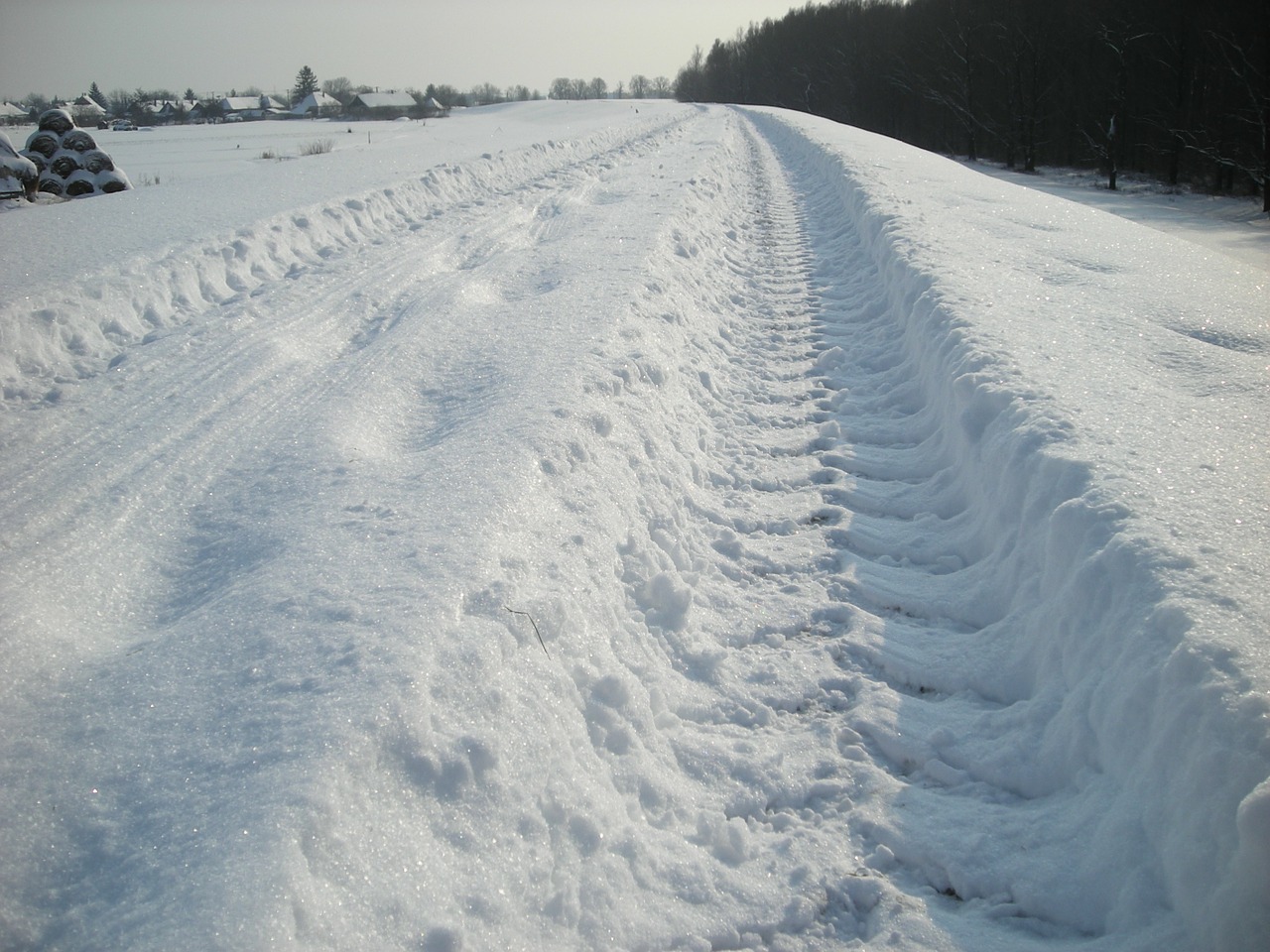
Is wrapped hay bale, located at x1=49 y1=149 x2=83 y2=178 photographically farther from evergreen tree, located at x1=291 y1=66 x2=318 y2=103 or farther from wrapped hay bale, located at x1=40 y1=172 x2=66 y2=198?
evergreen tree, located at x1=291 y1=66 x2=318 y2=103

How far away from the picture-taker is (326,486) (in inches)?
152

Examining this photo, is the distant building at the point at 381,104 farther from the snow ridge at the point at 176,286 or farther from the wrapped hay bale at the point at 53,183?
the snow ridge at the point at 176,286

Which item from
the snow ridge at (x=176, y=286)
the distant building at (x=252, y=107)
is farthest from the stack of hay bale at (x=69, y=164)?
the distant building at (x=252, y=107)

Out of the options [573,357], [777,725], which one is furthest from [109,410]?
[777,725]

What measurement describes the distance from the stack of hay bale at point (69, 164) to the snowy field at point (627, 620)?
8.64 meters

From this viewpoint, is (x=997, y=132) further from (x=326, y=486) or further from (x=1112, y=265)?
(x=326, y=486)

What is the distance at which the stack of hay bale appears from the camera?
1335 cm

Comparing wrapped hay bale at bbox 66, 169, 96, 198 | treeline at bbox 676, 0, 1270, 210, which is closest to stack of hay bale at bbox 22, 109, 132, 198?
wrapped hay bale at bbox 66, 169, 96, 198

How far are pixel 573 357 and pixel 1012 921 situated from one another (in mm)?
4117

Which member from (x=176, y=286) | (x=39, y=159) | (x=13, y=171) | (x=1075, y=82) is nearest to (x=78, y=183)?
(x=39, y=159)

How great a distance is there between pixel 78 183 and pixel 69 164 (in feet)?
1.76

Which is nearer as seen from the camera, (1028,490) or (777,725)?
(777,725)

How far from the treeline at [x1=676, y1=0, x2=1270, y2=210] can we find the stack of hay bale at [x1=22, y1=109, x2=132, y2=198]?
101 ft

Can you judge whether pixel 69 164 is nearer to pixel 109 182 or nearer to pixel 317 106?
pixel 109 182
